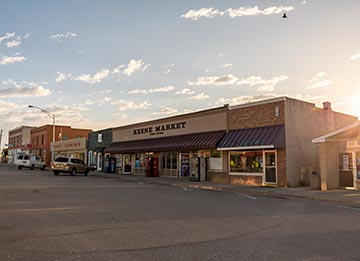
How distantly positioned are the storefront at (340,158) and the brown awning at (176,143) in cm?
766

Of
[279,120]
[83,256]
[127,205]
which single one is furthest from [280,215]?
[279,120]

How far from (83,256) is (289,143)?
17.8m

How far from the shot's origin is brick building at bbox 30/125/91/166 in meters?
67.4

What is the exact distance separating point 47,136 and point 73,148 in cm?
1724

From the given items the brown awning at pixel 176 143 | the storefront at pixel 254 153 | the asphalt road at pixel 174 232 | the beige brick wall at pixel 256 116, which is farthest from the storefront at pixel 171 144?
the asphalt road at pixel 174 232

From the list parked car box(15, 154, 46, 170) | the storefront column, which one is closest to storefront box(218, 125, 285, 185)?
the storefront column

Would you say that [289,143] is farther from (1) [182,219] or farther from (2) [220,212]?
(1) [182,219]

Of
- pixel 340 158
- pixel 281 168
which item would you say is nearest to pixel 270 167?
pixel 281 168

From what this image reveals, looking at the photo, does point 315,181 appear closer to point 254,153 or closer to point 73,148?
point 254,153

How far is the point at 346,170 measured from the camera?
20.6m

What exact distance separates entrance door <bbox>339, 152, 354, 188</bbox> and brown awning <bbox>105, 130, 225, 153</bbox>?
27.0 ft

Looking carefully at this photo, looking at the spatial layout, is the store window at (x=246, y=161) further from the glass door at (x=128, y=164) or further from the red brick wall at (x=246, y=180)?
the glass door at (x=128, y=164)

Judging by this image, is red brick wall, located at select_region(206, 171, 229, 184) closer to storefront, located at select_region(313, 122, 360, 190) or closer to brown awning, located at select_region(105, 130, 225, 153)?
brown awning, located at select_region(105, 130, 225, 153)

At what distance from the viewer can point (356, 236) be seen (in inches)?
319
